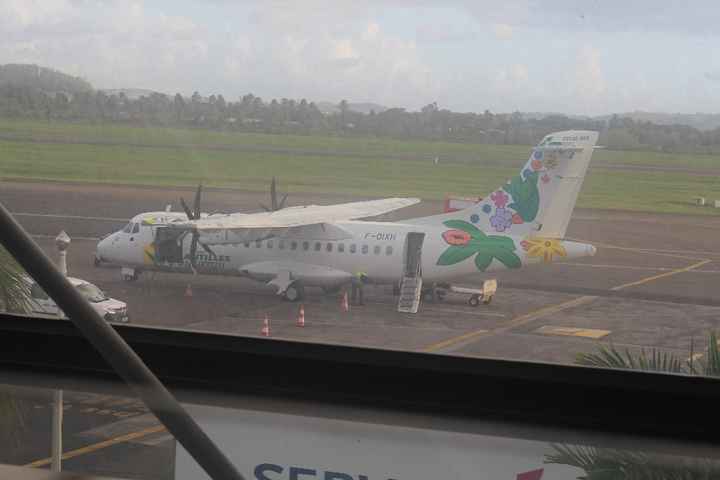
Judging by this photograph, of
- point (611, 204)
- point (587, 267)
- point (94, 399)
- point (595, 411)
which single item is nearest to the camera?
point (595, 411)

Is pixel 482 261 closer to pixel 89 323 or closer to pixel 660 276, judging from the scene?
pixel 660 276

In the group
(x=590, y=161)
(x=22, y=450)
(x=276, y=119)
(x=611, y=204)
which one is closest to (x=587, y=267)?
(x=611, y=204)

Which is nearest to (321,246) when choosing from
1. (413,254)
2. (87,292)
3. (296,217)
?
(296,217)

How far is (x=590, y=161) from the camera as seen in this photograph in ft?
10.2

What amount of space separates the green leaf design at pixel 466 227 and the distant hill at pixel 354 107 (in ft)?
6.78

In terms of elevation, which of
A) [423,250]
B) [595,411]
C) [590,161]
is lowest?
[423,250]

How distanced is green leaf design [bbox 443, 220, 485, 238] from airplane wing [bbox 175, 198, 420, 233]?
1.27ft

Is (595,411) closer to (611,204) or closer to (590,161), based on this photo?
(590,161)

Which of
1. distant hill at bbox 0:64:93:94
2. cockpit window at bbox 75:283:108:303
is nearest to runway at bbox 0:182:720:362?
distant hill at bbox 0:64:93:94

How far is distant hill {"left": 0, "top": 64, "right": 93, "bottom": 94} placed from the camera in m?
2.39

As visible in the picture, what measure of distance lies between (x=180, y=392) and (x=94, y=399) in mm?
182

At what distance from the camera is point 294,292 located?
12.0 feet

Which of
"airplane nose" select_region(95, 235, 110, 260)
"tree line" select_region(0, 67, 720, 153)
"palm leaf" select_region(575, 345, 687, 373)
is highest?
"tree line" select_region(0, 67, 720, 153)

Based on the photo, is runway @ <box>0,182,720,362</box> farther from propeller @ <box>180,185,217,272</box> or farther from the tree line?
the tree line
